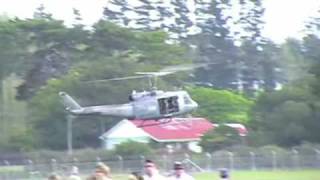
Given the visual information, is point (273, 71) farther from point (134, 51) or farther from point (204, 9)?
point (134, 51)

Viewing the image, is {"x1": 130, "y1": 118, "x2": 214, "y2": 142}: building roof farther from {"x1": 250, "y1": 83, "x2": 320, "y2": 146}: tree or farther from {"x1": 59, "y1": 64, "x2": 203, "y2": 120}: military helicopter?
{"x1": 59, "y1": 64, "x2": 203, "y2": 120}: military helicopter

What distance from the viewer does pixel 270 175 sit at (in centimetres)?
3341

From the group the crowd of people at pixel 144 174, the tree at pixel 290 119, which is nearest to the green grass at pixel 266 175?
the tree at pixel 290 119

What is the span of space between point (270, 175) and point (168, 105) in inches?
329

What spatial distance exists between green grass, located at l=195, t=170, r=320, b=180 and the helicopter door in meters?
6.26

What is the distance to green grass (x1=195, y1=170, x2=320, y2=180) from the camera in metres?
31.0

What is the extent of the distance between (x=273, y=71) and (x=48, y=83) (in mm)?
23740

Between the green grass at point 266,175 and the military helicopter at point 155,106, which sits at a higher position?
the military helicopter at point 155,106

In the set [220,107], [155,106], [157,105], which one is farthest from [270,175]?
[220,107]

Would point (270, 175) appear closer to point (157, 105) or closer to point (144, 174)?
point (157, 105)

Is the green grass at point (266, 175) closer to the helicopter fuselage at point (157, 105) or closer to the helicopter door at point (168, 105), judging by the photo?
the helicopter door at point (168, 105)

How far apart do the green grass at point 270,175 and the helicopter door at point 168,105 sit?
626 centimetres

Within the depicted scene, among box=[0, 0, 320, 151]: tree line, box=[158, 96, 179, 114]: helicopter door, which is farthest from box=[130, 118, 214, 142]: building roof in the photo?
box=[158, 96, 179, 114]: helicopter door

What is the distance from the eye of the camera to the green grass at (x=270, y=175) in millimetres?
31009
